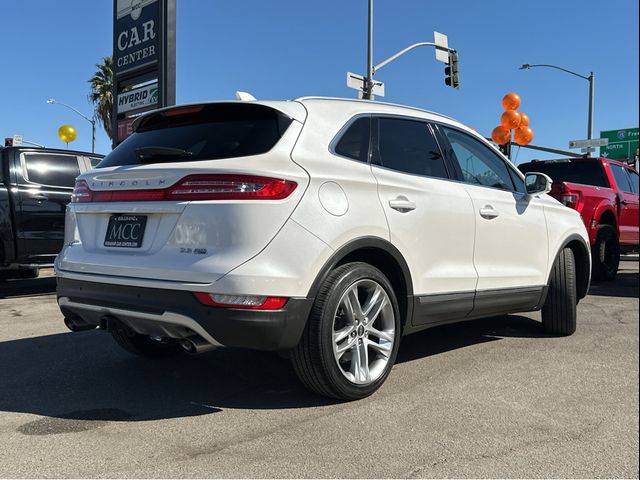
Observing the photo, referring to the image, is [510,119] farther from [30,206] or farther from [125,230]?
[125,230]

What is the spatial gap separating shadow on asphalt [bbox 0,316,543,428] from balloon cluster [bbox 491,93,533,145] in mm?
12111

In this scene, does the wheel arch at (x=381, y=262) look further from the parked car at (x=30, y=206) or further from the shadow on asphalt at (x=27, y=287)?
the shadow on asphalt at (x=27, y=287)

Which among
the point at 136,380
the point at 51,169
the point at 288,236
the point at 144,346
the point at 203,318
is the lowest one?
the point at 136,380

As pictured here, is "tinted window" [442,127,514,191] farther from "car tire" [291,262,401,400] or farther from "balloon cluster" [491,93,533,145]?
"balloon cluster" [491,93,533,145]

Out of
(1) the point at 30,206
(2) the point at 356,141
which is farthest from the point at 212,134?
(1) the point at 30,206

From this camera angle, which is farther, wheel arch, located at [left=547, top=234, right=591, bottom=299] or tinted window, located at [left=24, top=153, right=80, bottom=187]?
tinted window, located at [left=24, top=153, right=80, bottom=187]

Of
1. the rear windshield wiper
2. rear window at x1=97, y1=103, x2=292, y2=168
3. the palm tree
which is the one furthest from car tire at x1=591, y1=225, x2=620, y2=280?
the palm tree

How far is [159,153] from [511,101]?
14754mm

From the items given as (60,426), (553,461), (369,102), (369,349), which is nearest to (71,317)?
(60,426)

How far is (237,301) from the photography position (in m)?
2.88

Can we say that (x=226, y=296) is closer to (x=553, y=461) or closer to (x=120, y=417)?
(x=120, y=417)

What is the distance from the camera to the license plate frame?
3.20m

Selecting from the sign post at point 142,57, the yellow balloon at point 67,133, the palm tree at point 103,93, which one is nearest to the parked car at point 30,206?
the sign post at point 142,57

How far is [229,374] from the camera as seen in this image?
395cm
